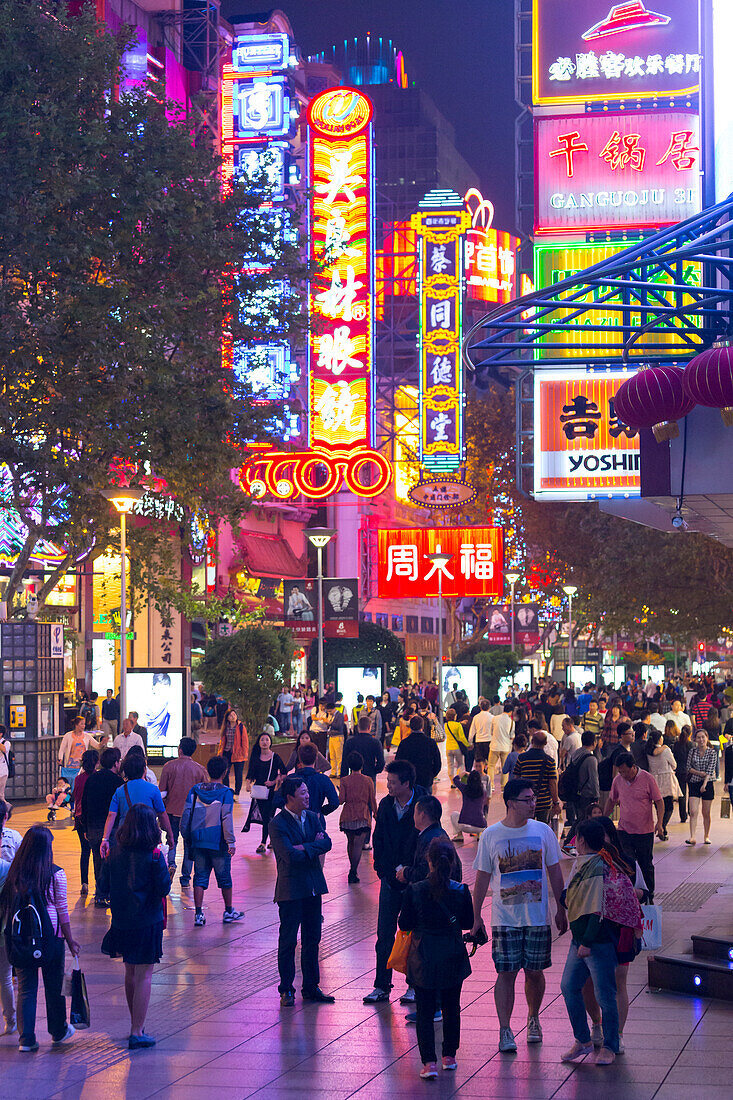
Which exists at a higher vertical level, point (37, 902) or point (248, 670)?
point (248, 670)

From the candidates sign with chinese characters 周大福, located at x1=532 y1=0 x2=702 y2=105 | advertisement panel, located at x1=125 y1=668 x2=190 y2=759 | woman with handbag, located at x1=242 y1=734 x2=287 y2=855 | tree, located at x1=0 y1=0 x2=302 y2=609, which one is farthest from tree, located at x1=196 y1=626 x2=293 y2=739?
sign with chinese characters 周大福, located at x1=532 y1=0 x2=702 y2=105

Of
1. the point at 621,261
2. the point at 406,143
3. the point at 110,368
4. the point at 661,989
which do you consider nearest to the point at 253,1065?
the point at 661,989

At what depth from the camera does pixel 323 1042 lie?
926 cm

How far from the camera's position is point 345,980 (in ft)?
37.1

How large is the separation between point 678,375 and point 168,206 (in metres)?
9.02

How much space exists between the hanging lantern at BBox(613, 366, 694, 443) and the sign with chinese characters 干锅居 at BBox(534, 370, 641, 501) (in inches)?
254

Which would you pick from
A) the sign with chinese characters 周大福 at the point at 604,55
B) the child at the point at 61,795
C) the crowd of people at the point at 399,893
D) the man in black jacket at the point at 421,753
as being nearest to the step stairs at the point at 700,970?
the crowd of people at the point at 399,893

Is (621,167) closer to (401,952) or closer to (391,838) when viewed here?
(391,838)

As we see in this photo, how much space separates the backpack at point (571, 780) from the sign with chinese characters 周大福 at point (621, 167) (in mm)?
7603

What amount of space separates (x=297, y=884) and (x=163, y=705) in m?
18.1

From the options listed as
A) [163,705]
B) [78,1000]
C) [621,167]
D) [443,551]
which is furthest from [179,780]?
[443,551]

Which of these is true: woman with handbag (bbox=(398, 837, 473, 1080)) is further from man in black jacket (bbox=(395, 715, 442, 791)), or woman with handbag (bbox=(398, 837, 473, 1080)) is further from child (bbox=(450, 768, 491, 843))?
child (bbox=(450, 768, 491, 843))

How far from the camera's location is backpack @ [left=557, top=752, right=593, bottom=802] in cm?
1720

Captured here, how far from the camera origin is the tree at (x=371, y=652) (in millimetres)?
42062
